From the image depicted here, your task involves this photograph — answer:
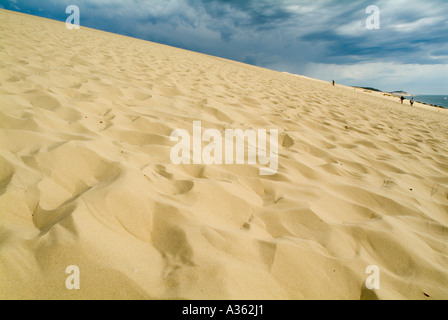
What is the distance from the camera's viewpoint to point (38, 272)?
0.87 meters

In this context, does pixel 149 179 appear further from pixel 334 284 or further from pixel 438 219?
pixel 438 219

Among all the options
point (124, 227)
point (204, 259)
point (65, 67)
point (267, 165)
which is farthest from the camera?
point (65, 67)

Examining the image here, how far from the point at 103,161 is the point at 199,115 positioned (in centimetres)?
155

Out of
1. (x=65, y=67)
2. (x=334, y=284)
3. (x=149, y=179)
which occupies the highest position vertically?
(x=65, y=67)

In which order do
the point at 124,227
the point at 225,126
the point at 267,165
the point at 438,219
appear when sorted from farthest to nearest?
1. the point at 225,126
2. the point at 267,165
3. the point at 438,219
4. the point at 124,227

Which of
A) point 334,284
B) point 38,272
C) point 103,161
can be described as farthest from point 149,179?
point 334,284

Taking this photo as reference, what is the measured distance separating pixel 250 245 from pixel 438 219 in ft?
4.93

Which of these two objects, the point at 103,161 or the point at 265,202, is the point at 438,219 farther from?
the point at 103,161

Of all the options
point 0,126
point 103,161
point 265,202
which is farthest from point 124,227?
point 0,126

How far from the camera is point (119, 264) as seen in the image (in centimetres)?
95

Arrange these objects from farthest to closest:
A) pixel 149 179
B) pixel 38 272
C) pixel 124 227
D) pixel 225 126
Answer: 1. pixel 225 126
2. pixel 149 179
3. pixel 124 227
4. pixel 38 272

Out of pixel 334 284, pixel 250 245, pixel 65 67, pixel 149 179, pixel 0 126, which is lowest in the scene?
pixel 334 284

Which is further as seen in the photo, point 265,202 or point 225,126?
point 225,126

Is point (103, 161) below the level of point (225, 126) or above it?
below
